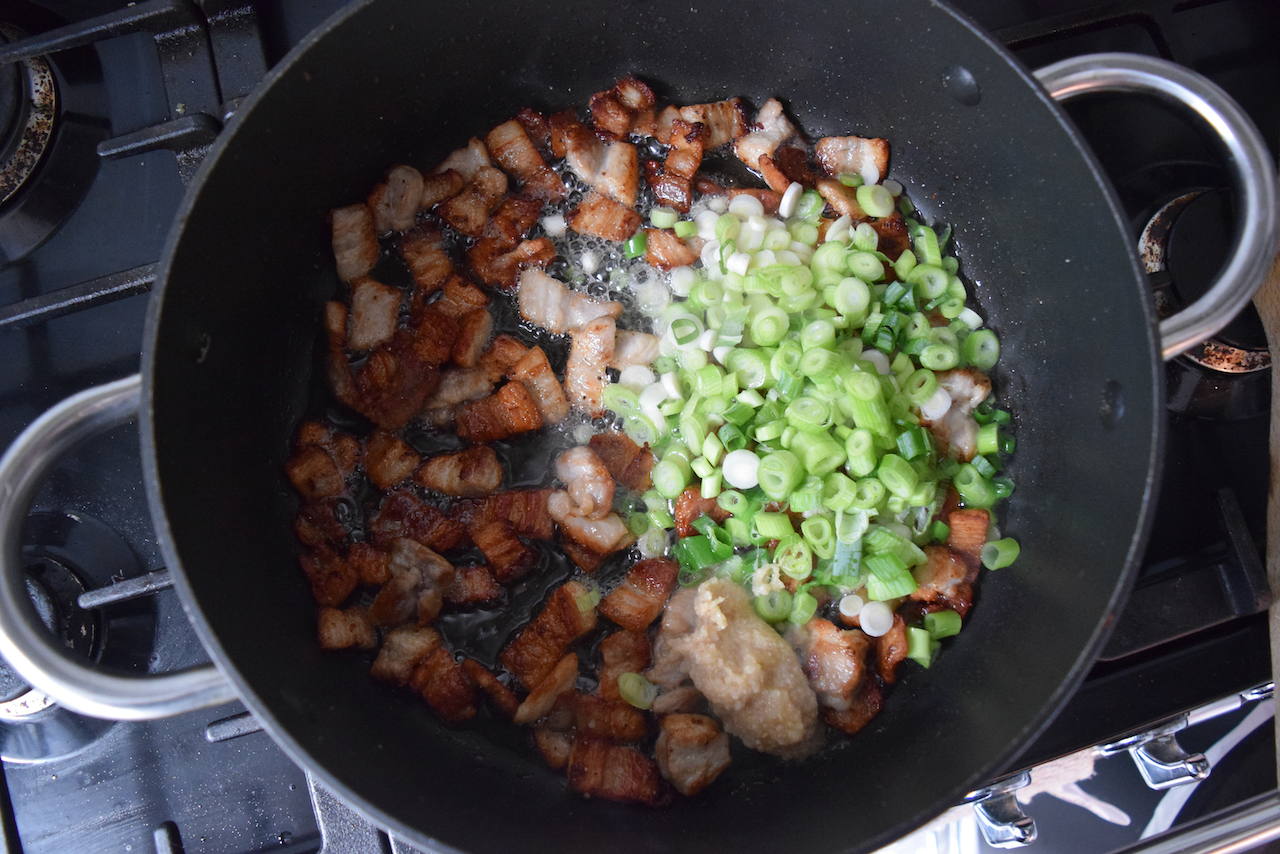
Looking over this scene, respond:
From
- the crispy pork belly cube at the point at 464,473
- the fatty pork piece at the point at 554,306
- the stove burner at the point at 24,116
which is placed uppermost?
the stove burner at the point at 24,116

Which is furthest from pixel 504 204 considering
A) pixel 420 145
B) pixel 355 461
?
pixel 355 461

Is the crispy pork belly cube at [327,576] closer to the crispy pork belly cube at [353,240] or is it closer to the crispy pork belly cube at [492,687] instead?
the crispy pork belly cube at [492,687]

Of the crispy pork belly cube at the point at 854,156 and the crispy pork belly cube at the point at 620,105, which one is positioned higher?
the crispy pork belly cube at the point at 620,105

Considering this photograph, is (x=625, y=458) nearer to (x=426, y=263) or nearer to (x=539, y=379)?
(x=539, y=379)

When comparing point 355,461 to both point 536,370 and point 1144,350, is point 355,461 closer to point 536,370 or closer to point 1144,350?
point 536,370

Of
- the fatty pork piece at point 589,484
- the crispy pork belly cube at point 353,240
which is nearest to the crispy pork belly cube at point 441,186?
the crispy pork belly cube at point 353,240
